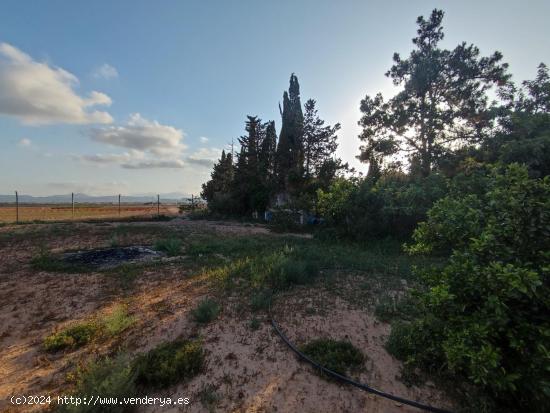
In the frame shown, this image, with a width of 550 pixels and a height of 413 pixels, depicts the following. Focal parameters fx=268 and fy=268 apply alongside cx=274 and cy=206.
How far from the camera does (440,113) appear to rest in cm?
1419

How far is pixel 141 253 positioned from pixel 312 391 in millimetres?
6883

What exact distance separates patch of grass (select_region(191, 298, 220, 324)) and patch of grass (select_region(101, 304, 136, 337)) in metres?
0.96

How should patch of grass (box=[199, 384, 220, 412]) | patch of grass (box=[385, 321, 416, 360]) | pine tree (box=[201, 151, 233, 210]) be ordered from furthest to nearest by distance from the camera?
pine tree (box=[201, 151, 233, 210]), patch of grass (box=[385, 321, 416, 360]), patch of grass (box=[199, 384, 220, 412])

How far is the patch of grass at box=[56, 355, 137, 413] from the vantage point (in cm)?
239

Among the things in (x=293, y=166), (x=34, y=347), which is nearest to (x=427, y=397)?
(x=34, y=347)

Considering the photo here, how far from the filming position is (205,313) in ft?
13.7

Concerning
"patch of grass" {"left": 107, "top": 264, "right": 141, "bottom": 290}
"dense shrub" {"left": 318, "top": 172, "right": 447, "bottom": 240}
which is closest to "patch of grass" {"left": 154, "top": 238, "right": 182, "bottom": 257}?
"patch of grass" {"left": 107, "top": 264, "right": 141, "bottom": 290}

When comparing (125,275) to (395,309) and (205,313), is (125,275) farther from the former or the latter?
(395,309)

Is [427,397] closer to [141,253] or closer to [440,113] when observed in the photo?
[141,253]

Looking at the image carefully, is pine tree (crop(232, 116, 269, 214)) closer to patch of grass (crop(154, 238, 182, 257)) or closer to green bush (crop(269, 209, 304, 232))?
green bush (crop(269, 209, 304, 232))

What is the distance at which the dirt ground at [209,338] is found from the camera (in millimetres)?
2738

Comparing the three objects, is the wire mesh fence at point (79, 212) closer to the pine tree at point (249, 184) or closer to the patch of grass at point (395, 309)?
the pine tree at point (249, 184)

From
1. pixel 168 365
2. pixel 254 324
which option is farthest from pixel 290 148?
pixel 168 365

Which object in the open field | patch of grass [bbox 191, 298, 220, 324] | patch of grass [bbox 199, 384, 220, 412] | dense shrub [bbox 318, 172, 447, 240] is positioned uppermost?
dense shrub [bbox 318, 172, 447, 240]
